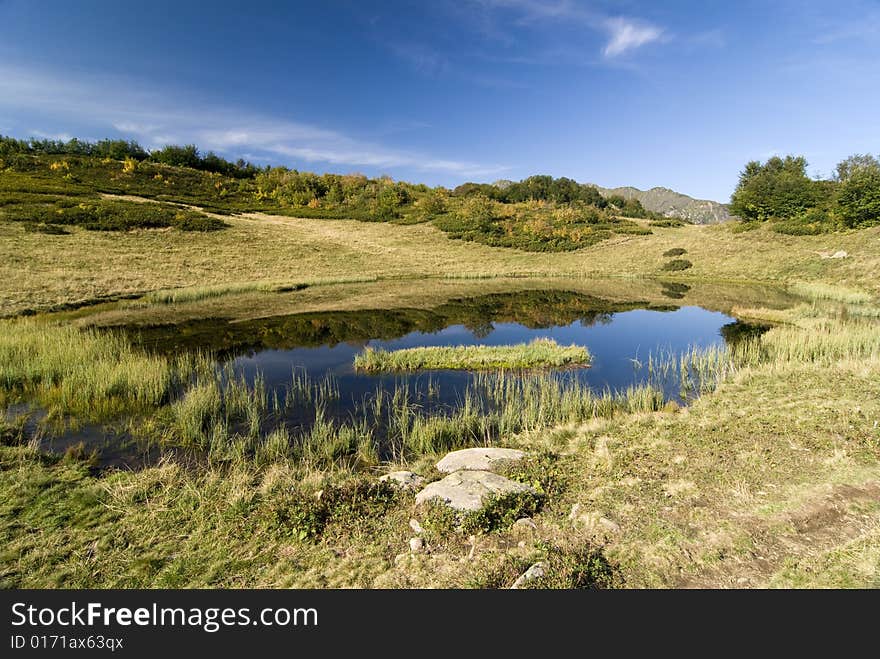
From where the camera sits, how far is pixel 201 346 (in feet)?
60.4

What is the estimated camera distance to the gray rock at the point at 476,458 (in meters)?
8.05

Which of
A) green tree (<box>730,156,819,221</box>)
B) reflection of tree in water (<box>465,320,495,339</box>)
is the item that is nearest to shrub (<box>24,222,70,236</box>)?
reflection of tree in water (<box>465,320,495,339</box>)

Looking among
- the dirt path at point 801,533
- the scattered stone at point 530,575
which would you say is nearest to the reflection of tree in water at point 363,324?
the dirt path at point 801,533

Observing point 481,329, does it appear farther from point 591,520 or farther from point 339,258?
point 339,258

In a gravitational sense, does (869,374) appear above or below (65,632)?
above

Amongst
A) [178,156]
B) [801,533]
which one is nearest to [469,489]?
[801,533]

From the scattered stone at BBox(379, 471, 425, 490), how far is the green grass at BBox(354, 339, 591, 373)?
781 centimetres

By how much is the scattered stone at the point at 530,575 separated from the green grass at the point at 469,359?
10.6 meters

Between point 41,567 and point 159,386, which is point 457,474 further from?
point 159,386

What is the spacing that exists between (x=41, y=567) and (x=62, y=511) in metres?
1.52

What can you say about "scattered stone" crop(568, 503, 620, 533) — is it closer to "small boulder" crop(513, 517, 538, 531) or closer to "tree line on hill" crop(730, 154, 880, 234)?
"small boulder" crop(513, 517, 538, 531)

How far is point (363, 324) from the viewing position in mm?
24141

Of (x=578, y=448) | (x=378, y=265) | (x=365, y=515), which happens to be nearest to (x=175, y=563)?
(x=365, y=515)

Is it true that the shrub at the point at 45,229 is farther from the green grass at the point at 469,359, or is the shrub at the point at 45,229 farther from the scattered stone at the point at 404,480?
the scattered stone at the point at 404,480
